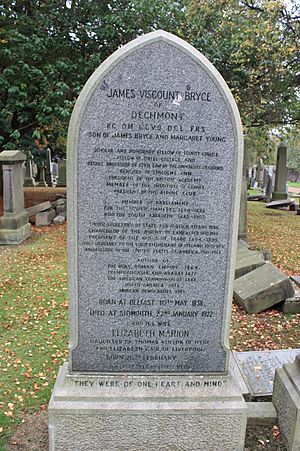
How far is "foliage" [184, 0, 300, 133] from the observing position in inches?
390

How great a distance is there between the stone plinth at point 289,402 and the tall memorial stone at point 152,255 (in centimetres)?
39

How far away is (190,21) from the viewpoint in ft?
34.1

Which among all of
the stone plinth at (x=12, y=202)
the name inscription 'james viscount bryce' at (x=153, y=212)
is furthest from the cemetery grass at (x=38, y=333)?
the name inscription 'james viscount bryce' at (x=153, y=212)

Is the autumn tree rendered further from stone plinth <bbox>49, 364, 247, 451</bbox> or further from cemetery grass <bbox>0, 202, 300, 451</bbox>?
stone plinth <bbox>49, 364, 247, 451</bbox>

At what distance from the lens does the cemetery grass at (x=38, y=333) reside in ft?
10.8

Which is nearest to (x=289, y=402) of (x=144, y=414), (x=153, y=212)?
(x=144, y=414)

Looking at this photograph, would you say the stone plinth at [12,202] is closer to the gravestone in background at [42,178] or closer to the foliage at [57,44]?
the foliage at [57,44]

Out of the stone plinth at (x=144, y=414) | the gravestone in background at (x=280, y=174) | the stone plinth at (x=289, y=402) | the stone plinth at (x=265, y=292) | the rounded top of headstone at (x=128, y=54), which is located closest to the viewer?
the rounded top of headstone at (x=128, y=54)

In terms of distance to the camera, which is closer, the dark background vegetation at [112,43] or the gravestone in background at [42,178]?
the dark background vegetation at [112,43]

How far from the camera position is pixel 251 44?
386 inches

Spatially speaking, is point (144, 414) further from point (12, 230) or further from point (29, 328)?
point (12, 230)

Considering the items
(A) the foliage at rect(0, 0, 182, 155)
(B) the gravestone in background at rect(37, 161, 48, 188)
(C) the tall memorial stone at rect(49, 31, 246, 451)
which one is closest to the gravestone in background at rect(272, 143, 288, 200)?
(A) the foliage at rect(0, 0, 182, 155)

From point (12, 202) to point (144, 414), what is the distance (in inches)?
305

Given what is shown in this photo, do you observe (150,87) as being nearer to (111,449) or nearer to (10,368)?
(111,449)
